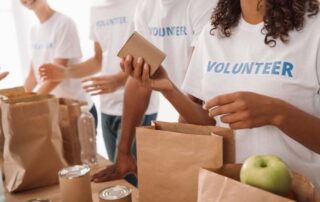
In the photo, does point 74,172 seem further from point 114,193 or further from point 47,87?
point 47,87

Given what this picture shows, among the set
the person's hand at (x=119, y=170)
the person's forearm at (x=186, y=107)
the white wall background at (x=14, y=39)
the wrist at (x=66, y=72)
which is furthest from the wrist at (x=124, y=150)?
the white wall background at (x=14, y=39)

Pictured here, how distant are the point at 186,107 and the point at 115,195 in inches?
16.9

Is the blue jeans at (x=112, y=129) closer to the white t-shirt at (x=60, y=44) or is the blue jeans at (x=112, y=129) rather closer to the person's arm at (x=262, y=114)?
the white t-shirt at (x=60, y=44)

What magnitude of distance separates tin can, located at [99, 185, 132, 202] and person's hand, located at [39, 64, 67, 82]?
1.25m

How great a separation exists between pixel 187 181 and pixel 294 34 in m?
0.50

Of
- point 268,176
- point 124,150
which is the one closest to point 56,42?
point 124,150

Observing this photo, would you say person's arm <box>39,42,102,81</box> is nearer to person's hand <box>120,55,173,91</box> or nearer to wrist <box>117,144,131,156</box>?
wrist <box>117,144,131,156</box>

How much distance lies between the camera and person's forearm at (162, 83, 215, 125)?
1.07m

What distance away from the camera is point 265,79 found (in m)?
0.94

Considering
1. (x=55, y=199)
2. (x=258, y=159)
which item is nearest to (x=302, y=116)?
(x=258, y=159)

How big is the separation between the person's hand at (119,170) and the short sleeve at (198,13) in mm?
550

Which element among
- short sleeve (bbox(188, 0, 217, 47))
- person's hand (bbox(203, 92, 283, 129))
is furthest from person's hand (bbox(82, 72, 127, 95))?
person's hand (bbox(203, 92, 283, 129))

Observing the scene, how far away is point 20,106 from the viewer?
107 centimetres

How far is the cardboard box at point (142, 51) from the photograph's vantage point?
0.89m
